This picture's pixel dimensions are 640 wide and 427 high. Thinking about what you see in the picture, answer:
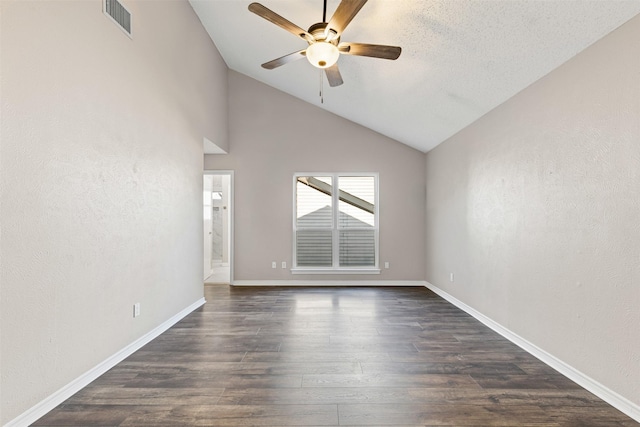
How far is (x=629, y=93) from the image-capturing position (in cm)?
191

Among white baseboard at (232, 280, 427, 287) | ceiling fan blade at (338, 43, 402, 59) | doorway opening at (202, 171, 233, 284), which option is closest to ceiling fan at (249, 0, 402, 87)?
ceiling fan blade at (338, 43, 402, 59)

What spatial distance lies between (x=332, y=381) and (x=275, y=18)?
2.79 m

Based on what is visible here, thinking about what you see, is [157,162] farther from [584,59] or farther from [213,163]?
[584,59]

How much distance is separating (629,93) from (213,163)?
17.6 feet

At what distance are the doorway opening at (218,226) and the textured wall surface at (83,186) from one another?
1.49 meters

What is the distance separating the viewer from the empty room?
6.13ft

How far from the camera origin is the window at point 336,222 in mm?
5777

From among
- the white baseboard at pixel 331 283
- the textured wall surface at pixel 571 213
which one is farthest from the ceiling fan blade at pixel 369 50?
the white baseboard at pixel 331 283

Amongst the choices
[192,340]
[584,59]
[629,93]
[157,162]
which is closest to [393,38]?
[584,59]

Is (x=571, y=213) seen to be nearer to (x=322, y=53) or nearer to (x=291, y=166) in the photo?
(x=322, y=53)

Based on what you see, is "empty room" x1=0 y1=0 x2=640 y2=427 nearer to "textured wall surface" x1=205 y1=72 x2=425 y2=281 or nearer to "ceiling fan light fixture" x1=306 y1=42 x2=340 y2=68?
"ceiling fan light fixture" x1=306 y1=42 x2=340 y2=68

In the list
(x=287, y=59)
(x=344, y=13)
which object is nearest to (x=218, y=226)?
(x=287, y=59)

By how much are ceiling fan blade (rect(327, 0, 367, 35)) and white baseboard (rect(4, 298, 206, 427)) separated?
10.2 ft

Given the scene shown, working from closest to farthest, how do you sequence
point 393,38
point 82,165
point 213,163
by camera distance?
1. point 82,165
2. point 393,38
3. point 213,163
